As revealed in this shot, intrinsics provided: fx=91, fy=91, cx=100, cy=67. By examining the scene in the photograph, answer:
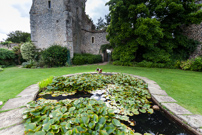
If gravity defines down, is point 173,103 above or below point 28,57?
below

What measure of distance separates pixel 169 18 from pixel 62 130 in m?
10.3

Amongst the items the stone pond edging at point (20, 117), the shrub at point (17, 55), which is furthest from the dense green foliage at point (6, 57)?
the stone pond edging at point (20, 117)

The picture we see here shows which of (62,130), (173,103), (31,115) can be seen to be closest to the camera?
→ (62,130)

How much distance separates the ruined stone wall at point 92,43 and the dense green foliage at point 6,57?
8.64m

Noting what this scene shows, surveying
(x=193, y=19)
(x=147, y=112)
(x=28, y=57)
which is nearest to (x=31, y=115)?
(x=147, y=112)

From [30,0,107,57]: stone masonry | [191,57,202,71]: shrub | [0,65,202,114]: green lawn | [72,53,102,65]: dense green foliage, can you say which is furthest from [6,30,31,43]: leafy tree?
[191,57,202,71]: shrub

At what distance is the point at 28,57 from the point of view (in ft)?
36.0

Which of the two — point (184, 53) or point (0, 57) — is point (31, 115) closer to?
point (184, 53)

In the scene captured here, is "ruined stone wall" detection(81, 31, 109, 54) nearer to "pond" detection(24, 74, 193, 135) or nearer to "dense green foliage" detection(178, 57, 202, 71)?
"dense green foliage" detection(178, 57, 202, 71)

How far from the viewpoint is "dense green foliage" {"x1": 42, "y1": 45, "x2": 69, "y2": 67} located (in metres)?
9.07

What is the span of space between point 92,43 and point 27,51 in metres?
8.61

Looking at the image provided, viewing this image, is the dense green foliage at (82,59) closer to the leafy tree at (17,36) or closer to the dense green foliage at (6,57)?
the dense green foliage at (6,57)

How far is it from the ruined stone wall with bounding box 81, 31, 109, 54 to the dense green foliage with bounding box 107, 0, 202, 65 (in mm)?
5256

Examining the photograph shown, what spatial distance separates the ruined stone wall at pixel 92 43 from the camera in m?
14.4
